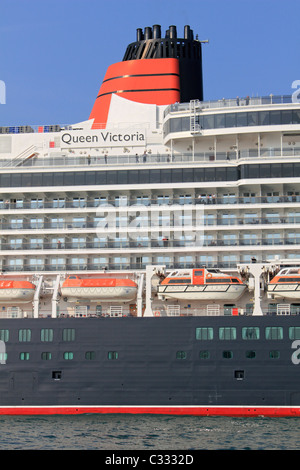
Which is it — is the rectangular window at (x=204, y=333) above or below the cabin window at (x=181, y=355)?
above

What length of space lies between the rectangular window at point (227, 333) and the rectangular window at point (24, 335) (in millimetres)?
8314

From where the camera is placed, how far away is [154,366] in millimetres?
32594

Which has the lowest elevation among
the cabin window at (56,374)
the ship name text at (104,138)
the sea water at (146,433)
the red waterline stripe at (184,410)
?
the sea water at (146,433)

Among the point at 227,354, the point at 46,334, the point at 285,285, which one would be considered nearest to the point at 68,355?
the point at 46,334

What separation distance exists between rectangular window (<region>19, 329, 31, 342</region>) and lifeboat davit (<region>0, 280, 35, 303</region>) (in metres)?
1.77

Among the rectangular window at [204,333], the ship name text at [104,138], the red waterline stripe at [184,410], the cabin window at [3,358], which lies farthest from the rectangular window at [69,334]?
the ship name text at [104,138]

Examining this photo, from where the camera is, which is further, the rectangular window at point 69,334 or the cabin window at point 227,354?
the rectangular window at point 69,334

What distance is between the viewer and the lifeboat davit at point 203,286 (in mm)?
33719

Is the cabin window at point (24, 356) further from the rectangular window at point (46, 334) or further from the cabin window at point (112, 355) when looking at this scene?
the cabin window at point (112, 355)

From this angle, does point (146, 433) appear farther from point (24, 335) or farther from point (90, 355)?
point (24, 335)

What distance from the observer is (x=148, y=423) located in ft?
100

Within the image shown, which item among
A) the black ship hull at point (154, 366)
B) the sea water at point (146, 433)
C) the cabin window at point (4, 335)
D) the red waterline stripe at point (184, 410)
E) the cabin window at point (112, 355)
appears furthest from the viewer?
the cabin window at point (4, 335)

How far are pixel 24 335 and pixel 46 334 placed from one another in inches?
39.1
